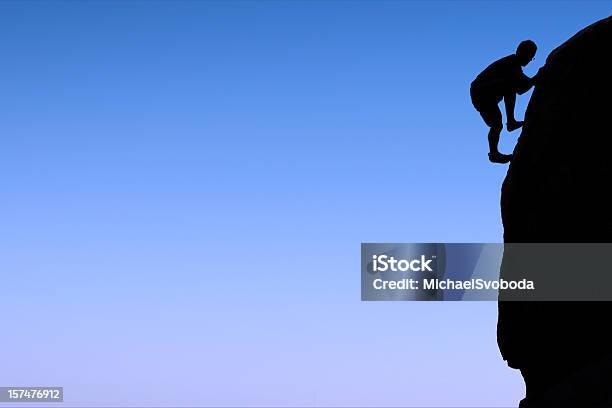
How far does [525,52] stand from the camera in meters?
16.8

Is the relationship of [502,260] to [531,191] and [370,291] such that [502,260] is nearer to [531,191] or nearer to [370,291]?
[531,191]

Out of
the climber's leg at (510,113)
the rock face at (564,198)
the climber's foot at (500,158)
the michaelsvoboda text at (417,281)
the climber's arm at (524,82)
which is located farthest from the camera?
the climber's foot at (500,158)

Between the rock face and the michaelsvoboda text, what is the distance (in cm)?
88

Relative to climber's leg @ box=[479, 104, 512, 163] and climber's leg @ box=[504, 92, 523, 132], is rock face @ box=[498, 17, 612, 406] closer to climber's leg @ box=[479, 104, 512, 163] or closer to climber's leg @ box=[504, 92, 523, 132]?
climber's leg @ box=[504, 92, 523, 132]

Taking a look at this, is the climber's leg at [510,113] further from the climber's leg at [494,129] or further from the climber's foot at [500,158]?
the climber's foot at [500,158]

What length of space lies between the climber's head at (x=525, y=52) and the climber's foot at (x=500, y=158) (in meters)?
2.05

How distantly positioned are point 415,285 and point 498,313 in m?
1.84

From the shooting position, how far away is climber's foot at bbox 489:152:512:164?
17.4 m

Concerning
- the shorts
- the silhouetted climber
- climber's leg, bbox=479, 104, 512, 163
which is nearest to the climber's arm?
the silhouetted climber

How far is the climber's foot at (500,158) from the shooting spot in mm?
17366

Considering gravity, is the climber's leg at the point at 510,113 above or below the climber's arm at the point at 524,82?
below

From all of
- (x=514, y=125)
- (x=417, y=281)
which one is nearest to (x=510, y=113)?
(x=514, y=125)

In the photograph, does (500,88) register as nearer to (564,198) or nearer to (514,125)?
(514,125)

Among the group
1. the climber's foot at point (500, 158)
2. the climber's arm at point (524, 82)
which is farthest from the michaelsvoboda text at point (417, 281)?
the climber's arm at point (524, 82)
